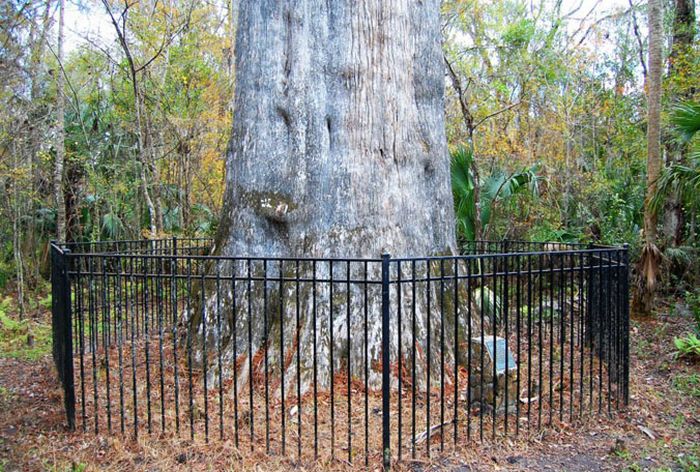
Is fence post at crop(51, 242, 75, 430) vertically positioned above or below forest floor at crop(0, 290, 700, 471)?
above

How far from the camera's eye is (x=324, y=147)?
523 cm

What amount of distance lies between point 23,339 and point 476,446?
24.3ft

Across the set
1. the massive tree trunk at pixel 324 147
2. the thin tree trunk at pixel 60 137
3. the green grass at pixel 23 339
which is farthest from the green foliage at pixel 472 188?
the thin tree trunk at pixel 60 137

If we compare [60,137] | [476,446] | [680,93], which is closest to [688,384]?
[476,446]

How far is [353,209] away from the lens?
5.15m

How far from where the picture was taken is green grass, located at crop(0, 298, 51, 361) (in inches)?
291

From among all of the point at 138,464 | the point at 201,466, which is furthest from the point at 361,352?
the point at 138,464

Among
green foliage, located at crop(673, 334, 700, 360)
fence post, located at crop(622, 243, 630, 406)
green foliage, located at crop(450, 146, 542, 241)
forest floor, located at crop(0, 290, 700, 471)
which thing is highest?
green foliage, located at crop(450, 146, 542, 241)

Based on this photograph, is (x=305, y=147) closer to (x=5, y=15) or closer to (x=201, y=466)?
(x=201, y=466)

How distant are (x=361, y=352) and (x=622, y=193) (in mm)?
8966

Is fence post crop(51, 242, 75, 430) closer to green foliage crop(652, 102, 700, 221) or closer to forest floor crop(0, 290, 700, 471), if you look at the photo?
forest floor crop(0, 290, 700, 471)

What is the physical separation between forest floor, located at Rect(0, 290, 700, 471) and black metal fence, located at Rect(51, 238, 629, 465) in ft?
0.46

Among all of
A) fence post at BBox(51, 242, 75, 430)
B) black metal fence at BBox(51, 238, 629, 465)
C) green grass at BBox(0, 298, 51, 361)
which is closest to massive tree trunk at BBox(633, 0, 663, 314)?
black metal fence at BBox(51, 238, 629, 465)

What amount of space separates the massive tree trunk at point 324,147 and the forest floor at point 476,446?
4.06 ft
